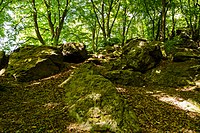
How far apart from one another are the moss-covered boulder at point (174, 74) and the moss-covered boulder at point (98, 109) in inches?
186

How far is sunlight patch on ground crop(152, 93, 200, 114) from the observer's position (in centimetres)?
878

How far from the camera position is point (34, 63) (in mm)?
11883

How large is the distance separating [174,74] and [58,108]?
753 centimetres

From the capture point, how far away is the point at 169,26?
2809cm

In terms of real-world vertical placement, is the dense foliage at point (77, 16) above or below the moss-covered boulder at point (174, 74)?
above

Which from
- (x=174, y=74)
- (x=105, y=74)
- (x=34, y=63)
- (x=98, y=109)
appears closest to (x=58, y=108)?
(x=98, y=109)

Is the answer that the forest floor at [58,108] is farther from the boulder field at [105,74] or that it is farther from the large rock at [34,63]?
the large rock at [34,63]

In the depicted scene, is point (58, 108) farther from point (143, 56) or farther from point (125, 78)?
point (143, 56)

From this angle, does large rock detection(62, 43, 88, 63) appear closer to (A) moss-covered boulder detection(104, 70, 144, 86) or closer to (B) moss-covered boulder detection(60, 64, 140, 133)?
(A) moss-covered boulder detection(104, 70, 144, 86)

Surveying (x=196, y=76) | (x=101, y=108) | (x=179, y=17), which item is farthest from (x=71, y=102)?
(x=179, y=17)

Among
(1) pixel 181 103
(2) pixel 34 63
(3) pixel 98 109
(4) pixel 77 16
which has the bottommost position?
(1) pixel 181 103

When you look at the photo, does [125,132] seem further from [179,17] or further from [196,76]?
[179,17]

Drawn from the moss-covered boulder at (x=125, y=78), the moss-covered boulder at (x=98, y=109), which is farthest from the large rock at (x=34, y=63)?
the moss-covered boulder at (x=98, y=109)

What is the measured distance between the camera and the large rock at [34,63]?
11.4 meters
